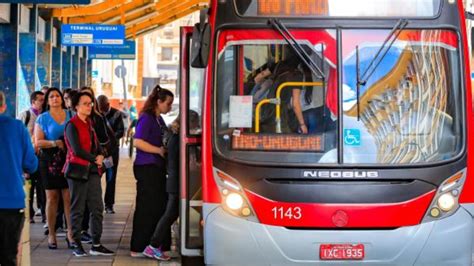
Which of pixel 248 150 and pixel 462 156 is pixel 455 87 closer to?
pixel 462 156

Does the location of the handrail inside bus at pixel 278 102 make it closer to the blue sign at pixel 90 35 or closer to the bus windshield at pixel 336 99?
the bus windshield at pixel 336 99

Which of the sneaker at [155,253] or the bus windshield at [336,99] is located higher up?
the bus windshield at [336,99]

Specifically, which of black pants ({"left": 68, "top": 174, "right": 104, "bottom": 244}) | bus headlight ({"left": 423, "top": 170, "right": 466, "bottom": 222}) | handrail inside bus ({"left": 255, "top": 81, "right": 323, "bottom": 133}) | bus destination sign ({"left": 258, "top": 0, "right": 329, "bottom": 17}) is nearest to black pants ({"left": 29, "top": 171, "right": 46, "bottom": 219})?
black pants ({"left": 68, "top": 174, "right": 104, "bottom": 244})

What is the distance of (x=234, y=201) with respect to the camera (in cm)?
793

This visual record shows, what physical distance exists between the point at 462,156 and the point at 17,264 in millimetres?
3618

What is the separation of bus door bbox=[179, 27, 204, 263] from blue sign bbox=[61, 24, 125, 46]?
15.2 metres

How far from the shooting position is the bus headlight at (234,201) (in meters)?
7.91

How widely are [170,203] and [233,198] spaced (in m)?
2.12

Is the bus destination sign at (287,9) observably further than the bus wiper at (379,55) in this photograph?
Yes

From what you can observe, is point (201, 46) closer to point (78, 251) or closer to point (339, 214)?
point (339, 214)

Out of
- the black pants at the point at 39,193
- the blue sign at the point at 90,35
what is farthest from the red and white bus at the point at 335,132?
the blue sign at the point at 90,35

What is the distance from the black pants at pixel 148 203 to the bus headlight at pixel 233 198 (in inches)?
90.7

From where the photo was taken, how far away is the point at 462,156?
26.2 feet

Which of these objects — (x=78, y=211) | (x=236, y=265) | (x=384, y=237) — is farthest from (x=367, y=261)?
(x=78, y=211)
